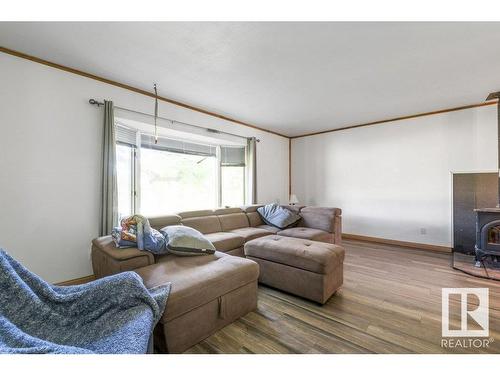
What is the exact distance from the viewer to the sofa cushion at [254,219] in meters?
4.10

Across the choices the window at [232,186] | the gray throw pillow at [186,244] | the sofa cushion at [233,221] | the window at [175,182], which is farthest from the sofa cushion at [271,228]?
the gray throw pillow at [186,244]

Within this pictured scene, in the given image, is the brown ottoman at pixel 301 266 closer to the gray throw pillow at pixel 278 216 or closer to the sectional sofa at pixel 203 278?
the sectional sofa at pixel 203 278

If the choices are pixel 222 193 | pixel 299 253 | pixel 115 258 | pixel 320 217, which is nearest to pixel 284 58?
pixel 299 253

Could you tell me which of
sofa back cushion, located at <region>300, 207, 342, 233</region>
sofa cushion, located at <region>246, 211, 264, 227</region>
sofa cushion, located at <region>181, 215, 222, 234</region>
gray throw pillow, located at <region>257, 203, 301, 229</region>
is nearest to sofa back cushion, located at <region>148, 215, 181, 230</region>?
sofa cushion, located at <region>181, 215, 222, 234</region>

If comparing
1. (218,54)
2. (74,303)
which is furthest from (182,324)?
(218,54)

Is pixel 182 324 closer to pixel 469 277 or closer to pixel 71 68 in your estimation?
pixel 71 68

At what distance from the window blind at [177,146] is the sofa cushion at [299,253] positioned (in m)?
2.21

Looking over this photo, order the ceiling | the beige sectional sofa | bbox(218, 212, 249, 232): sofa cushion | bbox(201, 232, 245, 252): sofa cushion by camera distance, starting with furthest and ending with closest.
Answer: bbox(218, 212, 249, 232): sofa cushion < bbox(201, 232, 245, 252): sofa cushion < the beige sectional sofa < the ceiling

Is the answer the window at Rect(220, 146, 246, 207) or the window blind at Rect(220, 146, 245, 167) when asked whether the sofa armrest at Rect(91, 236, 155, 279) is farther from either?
the window blind at Rect(220, 146, 245, 167)

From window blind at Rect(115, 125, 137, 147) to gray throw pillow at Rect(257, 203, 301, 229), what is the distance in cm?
247

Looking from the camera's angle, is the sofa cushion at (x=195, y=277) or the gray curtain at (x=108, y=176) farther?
the gray curtain at (x=108, y=176)

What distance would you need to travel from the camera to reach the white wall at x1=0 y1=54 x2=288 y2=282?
7.17 feet

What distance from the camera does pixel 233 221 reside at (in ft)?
12.5

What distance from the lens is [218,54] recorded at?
86.1 inches
